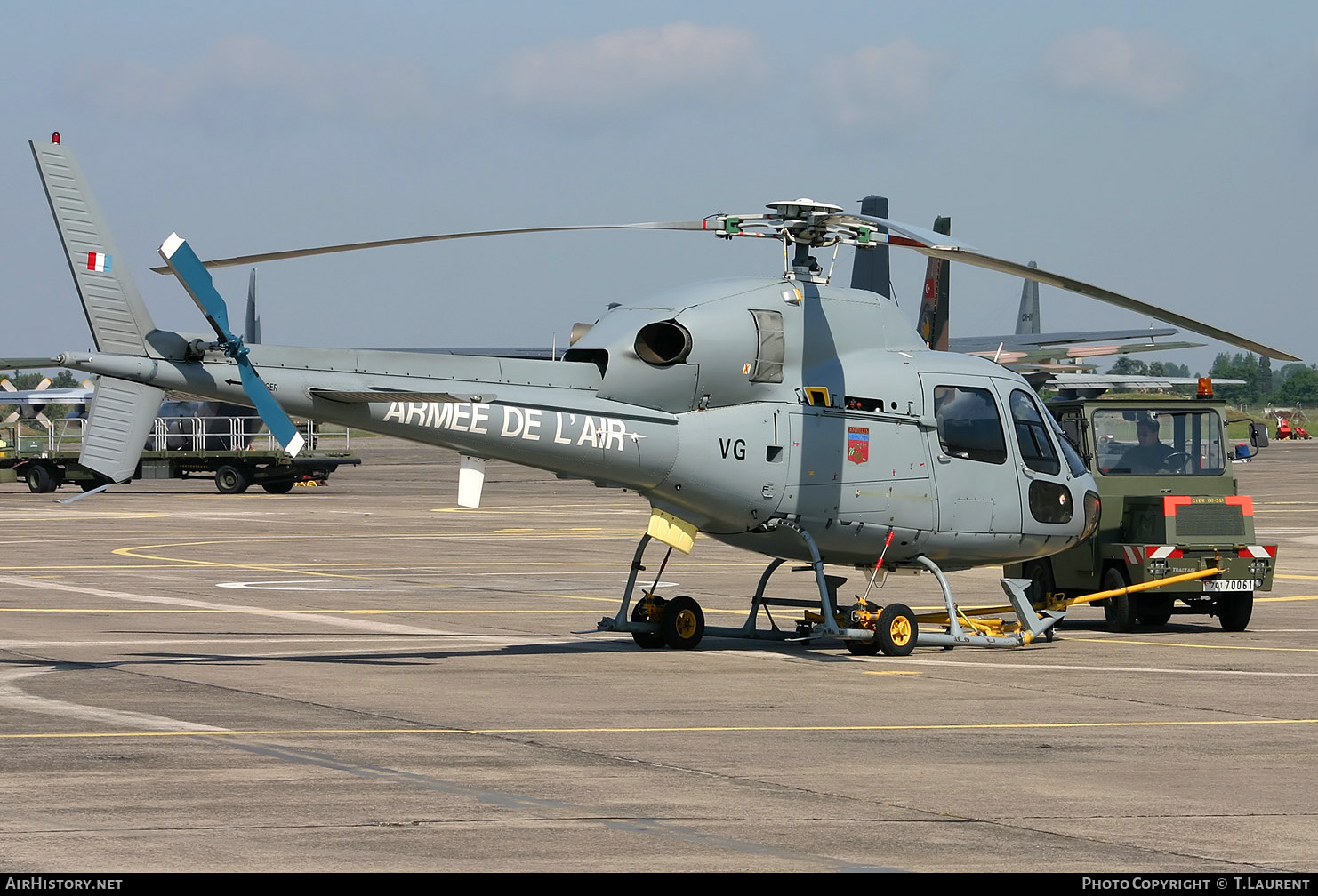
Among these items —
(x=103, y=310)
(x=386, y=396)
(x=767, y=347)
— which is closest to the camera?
(x=103, y=310)

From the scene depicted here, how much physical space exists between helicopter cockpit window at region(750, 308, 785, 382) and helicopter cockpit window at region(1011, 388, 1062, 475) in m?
3.12

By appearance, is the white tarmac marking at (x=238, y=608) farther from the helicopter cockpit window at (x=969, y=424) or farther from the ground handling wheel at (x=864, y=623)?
the helicopter cockpit window at (x=969, y=424)

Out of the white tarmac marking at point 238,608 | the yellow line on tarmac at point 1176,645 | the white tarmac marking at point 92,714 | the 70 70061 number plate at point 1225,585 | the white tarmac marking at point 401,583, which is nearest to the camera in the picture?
the white tarmac marking at point 92,714

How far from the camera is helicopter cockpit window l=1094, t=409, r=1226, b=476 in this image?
65.7 ft

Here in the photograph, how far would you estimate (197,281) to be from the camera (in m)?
13.3

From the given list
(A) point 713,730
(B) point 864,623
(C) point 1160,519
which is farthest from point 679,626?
(C) point 1160,519

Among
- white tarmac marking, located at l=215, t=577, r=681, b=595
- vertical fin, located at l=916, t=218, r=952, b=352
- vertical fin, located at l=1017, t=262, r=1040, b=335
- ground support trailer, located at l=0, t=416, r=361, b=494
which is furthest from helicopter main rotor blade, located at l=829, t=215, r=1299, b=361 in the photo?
vertical fin, located at l=1017, t=262, r=1040, b=335

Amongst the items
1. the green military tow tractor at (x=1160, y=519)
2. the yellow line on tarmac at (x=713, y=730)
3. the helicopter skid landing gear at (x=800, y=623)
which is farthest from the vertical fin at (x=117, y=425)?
the green military tow tractor at (x=1160, y=519)

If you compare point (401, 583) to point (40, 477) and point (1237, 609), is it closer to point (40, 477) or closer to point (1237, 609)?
point (1237, 609)

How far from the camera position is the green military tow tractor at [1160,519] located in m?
19.0

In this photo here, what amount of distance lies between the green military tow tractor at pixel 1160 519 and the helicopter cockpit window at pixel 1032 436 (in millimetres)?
1592

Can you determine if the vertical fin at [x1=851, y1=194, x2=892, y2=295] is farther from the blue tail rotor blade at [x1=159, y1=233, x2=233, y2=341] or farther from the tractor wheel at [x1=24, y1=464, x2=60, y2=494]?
the tractor wheel at [x1=24, y1=464, x2=60, y2=494]

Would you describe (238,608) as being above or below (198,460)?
below

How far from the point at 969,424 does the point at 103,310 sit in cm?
900
